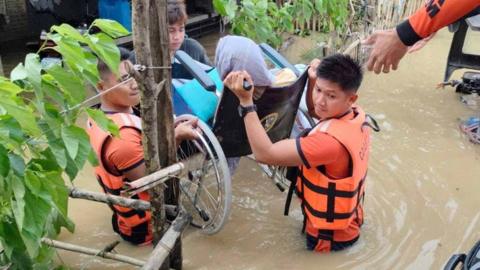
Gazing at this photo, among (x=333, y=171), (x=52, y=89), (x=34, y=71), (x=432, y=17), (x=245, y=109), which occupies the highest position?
(x=432, y=17)

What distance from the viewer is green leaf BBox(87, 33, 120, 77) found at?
1.65 meters

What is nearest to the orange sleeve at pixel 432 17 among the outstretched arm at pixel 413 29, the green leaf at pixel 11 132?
the outstretched arm at pixel 413 29

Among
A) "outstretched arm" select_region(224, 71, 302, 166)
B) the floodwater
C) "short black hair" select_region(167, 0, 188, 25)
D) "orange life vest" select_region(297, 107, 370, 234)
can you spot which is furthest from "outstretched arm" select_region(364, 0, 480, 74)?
"short black hair" select_region(167, 0, 188, 25)

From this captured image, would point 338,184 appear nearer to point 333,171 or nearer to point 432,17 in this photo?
point 333,171

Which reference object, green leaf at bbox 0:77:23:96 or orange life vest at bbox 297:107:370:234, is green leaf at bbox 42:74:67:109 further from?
orange life vest at bbox 297:107:370:234

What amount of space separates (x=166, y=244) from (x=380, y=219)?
5.78ft

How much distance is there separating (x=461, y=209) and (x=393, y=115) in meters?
1.95

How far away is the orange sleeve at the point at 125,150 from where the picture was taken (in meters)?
2.42

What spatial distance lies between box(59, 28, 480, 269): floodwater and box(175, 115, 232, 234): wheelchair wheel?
187 millimetres

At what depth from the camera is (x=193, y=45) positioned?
3.70m

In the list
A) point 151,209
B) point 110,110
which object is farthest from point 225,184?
point 110,110

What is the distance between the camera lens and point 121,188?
8.39 ft

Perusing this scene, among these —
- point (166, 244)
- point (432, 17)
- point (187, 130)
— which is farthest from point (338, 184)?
point (432, 17)

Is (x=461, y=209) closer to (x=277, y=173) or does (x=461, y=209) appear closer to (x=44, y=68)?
(x=277, y=173)
